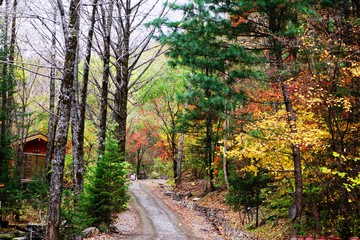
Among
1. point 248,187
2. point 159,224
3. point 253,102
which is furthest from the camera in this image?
point 159,224

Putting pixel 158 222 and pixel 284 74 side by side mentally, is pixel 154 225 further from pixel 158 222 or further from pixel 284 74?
pixel 284 74

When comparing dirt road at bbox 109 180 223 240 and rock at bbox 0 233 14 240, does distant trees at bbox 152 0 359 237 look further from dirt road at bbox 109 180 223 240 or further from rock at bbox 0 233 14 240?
rock at bbox 0 233 14 240

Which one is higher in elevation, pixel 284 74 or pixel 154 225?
pixel 284 74

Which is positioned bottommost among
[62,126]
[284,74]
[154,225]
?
[154,225]

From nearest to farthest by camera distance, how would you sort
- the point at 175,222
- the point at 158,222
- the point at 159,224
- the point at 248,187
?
the point at 248,187 → the point at 159,224 → the point at 158,222 → the point at 175,222

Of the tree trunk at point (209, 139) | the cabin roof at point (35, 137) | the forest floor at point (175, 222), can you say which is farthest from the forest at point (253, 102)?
the cabin roof at point (35, 137)

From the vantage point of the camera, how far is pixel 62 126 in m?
6.03

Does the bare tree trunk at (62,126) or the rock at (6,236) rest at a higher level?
the bare tree trunk at (62,126)

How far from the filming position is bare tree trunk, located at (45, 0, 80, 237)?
5688 mm

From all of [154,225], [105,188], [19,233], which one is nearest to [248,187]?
[154,225]

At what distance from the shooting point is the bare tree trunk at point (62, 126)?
569 centimetres

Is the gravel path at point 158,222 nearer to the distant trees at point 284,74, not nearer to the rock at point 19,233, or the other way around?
the distant trees at point 284,74

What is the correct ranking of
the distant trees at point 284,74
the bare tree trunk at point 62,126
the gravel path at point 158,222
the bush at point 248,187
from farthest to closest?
the bush at point 248,187 < the gravel path at point 158,222 < the distant trees at point 284,74 < the bare tree trunk at point 62,126

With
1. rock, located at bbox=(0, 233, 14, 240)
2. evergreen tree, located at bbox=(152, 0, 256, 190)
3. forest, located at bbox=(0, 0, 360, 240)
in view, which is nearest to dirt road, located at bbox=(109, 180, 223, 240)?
forest, located at bbox=(0, 0, 360, 240)
